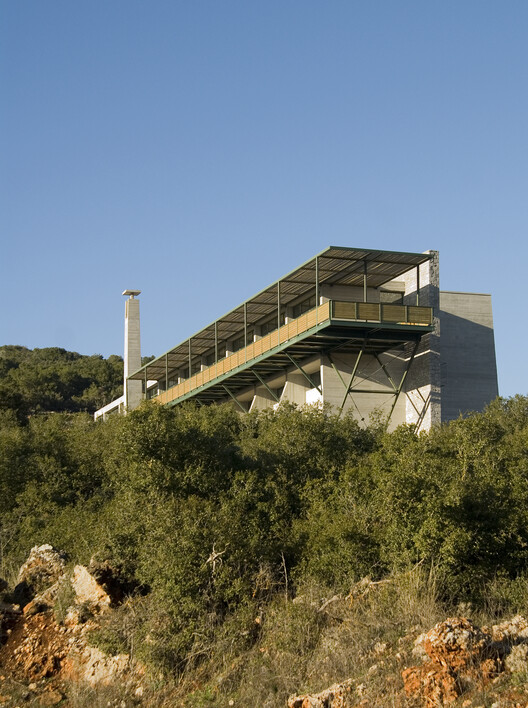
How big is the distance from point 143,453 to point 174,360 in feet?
98.8

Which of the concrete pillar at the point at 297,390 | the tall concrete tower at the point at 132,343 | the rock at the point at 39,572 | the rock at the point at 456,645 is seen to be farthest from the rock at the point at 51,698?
the tall concrete tower at the point at 132,343

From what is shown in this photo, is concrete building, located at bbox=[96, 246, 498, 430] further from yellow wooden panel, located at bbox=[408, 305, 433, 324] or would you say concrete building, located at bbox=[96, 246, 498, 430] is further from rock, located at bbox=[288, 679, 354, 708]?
rock, located at bbox=[288, 679, 354, 708]

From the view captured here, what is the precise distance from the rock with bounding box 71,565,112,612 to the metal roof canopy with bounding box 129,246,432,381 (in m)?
17.1

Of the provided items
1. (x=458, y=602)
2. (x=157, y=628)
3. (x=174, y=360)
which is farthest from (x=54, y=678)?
(x=174, y=360)

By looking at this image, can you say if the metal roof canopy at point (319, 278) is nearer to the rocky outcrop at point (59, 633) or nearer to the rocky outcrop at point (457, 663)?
the rocky outcrop at point (59, 633)

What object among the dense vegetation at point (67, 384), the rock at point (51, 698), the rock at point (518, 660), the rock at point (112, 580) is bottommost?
the rock at point (51, 698)

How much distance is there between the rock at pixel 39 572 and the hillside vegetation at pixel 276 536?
68 centimetres

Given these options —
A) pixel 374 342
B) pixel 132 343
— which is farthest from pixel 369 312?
pixel 132 343

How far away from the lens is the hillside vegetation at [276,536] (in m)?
17.8

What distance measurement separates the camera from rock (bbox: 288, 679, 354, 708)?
14406mm

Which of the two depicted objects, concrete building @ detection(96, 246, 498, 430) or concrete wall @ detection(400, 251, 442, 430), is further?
concrete wall @ detection(400, 251, 442, 430)

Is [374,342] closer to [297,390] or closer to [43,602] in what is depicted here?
[297,390]

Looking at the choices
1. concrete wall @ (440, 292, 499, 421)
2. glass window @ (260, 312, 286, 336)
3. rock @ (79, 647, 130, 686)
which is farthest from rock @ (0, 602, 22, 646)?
glass window @ (260, 312, 286, 336)

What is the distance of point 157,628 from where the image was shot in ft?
61.1
